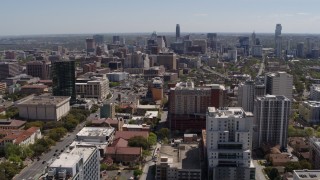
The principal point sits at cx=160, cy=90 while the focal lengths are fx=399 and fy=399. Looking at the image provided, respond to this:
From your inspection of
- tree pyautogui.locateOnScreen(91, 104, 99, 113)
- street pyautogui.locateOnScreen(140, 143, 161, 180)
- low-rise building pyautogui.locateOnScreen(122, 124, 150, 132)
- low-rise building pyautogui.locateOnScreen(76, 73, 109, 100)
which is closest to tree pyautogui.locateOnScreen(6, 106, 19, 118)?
tree pyautogui.locateOnScreen(91, 104, 99, 113)

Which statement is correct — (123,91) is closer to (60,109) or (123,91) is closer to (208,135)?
(60,109)

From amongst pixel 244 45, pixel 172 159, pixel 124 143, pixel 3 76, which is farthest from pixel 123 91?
pixel 244 45

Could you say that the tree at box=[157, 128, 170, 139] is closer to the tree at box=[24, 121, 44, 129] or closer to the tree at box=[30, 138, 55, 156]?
the tree at box=[30, 138, 55, 156]

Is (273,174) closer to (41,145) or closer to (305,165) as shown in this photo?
(305,165)

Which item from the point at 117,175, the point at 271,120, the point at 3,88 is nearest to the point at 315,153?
the point at 271,120

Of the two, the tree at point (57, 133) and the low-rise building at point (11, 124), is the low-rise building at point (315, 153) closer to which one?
the tree at point (57, 133)

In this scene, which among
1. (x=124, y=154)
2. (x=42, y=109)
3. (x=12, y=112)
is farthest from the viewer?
(x=12, y=112)
